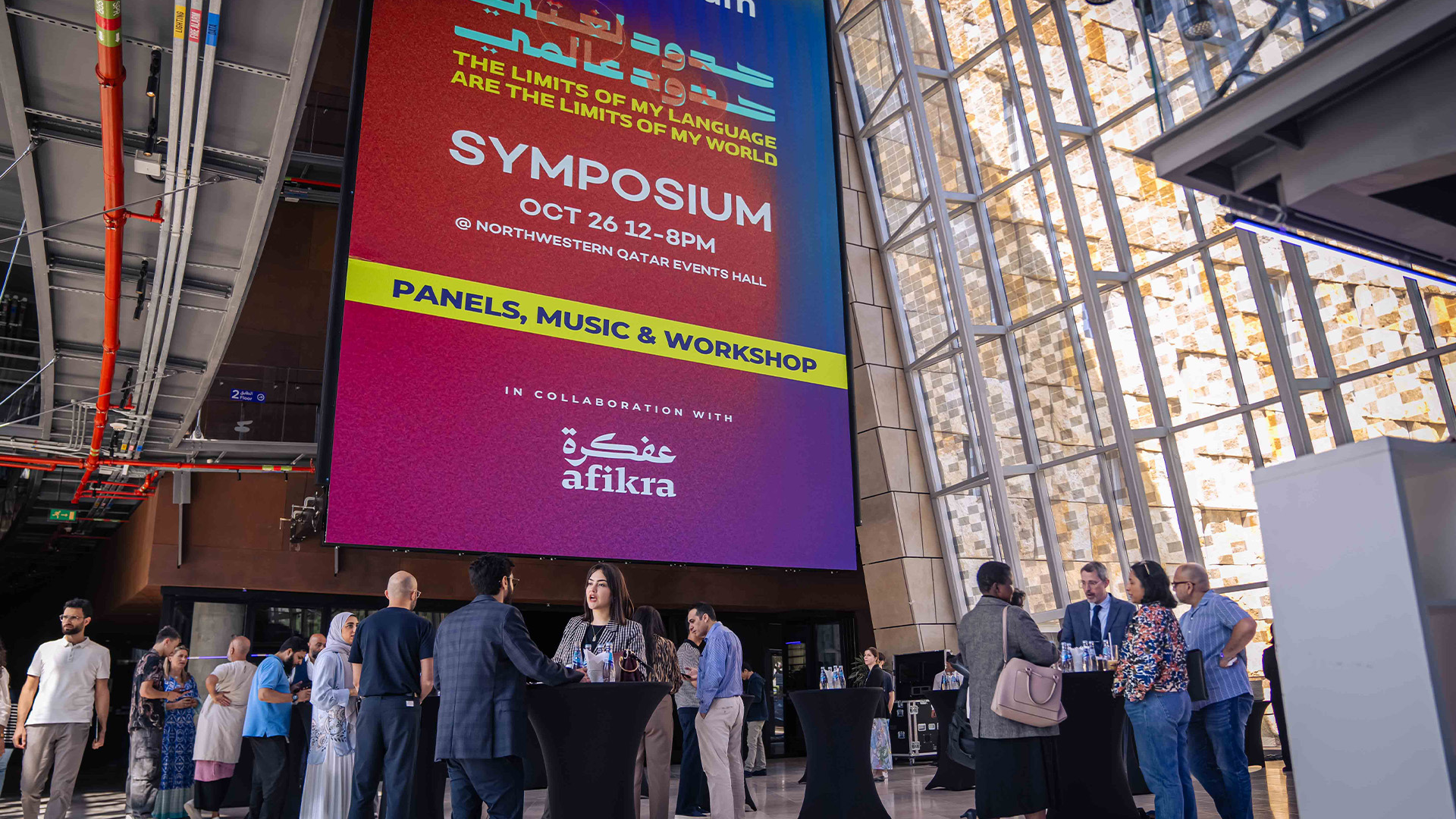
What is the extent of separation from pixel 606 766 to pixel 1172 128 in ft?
9.98

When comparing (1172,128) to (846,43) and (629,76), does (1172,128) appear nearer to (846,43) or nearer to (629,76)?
(629,76)

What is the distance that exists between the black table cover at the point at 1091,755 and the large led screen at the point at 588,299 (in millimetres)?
3588

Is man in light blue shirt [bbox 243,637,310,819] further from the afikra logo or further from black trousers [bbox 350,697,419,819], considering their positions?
the afikra logo

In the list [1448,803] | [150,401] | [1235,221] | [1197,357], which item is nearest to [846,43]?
[1197,357]

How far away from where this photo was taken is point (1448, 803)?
2.22 m

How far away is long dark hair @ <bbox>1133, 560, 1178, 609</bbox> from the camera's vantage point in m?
4.20

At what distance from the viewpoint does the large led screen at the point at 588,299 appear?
7129 mm

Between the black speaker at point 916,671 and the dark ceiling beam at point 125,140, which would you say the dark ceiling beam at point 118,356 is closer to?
the dark ceiling beam at point 125,140

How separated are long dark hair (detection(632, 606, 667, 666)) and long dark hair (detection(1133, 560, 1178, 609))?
2207 millimetres

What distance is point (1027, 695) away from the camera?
13.3ft

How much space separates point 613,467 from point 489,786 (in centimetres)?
414

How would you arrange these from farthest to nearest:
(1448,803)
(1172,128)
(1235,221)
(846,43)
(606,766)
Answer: (846,43), (606,766), (1235,221), (1172,128), (1448,803)

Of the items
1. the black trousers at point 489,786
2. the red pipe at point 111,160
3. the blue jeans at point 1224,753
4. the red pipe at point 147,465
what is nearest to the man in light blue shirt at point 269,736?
the red pipe at point 111,160

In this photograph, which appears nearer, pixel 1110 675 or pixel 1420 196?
pixel 1420 196
